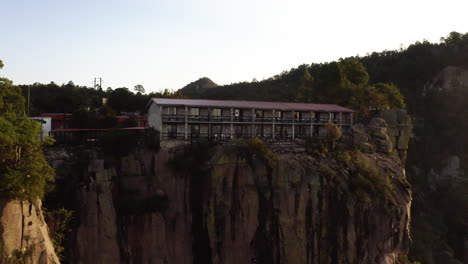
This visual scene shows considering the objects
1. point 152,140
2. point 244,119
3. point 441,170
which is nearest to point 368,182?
point 244,119

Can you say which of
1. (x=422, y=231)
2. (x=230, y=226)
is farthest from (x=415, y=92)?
(x=230, y=226)

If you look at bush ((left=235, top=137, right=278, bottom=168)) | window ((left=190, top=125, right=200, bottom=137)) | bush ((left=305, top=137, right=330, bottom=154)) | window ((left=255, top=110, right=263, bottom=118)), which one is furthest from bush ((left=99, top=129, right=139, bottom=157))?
bush ((left=305, top=137, right=330, bottom=154))

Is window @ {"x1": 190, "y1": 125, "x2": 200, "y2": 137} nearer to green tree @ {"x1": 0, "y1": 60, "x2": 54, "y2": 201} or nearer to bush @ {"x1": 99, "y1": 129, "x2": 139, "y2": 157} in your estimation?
bush @ {"x1": 99, "y1": 129, "x2": 139, "y2": 157}

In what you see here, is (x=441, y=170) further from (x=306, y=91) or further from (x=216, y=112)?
(x=216, y=112)

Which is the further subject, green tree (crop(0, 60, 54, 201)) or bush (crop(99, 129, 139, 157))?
bush (crop(99, 129, 139, 157))

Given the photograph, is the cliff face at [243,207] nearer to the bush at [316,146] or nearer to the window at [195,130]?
the bush at [316,146]
